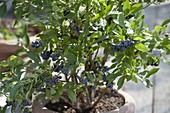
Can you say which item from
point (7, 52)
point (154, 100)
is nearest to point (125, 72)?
point (154, 100)

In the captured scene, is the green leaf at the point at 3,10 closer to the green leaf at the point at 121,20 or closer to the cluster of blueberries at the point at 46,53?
the cluster of blueberries at the point at 46,53

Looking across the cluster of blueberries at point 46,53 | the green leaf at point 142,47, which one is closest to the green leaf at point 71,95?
the cluster of blueberries at point 46,53

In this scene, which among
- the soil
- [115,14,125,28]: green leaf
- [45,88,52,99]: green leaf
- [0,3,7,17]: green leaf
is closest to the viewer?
[115,14,125,28]: green leaf

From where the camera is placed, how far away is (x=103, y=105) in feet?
5.22

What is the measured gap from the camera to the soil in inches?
61.1

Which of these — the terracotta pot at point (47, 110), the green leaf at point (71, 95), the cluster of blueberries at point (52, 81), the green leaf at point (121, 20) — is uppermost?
the green leaf at point (121, 20)

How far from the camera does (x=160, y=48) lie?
1.27m

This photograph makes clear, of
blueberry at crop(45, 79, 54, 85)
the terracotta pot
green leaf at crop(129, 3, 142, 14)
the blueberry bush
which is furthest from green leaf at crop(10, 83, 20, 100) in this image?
green leaf at crop(129, 3, 142, 14)

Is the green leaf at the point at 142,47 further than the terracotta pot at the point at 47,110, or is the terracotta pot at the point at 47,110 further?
the terracotta pot at the point at 47,110

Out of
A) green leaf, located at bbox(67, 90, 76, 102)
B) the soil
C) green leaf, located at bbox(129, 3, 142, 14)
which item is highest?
green leaf, located at bbox(129, 3, 142, 14)

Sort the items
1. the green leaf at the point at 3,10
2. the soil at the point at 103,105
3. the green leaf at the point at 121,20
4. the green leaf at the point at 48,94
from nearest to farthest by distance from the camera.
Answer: the green leaf at the point at 121,20 → the green leaf at the point at 48,94 → the green leaf at the point at 3,10 → the soil at the point at 103,105

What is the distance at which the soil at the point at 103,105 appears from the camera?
1.55 metres

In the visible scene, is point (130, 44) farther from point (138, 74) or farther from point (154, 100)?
point (154, 100)

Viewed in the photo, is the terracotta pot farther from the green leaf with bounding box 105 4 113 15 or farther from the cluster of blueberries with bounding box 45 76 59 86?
the green leaf with bounding box 105 4 113 15
